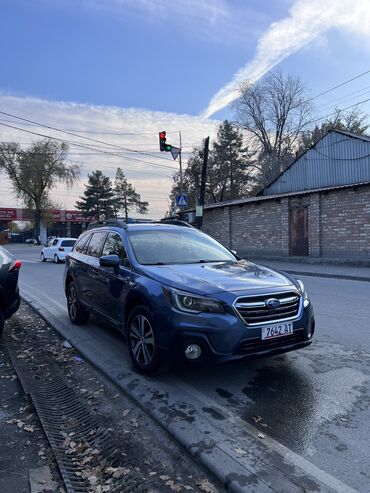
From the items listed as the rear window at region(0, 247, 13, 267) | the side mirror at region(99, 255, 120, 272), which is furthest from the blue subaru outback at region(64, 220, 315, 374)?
the rear window at region(0, 247, 13, 267)

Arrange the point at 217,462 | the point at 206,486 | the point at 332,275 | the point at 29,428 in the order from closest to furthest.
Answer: the point at 206,486, the point at 217,462, the point at 29,428, the point at 332,275

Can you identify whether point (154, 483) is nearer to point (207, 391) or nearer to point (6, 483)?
point (6, 483)

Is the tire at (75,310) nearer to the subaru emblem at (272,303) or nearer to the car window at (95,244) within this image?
the car window at (95,244)

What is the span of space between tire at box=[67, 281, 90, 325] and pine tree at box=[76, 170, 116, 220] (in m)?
77.5

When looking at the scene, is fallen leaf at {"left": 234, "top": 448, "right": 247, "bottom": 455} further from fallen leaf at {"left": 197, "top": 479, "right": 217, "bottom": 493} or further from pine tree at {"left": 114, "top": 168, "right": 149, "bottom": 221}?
pine tree at {"left": 114, "top": 168, "right": 149, "bottom": 221}

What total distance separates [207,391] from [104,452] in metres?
1.26

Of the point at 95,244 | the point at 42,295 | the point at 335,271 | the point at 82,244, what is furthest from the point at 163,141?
the point at 95,244

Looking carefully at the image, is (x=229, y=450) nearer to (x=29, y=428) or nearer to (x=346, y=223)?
(x=29, y=428)

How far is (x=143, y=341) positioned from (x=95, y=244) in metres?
2.40

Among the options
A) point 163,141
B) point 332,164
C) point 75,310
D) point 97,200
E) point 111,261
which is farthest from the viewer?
point 97,200

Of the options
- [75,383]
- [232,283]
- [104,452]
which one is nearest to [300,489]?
[104,452]

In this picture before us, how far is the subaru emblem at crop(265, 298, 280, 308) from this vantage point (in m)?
3.87

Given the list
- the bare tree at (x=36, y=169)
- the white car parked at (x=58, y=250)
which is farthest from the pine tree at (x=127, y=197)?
the white car parked at (x=58, y=250)

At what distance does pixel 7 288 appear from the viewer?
6.06 meters
